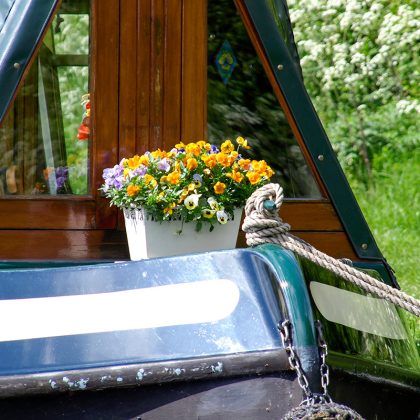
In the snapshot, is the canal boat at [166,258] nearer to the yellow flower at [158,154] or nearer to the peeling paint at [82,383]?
the peeling paint at [82,383]

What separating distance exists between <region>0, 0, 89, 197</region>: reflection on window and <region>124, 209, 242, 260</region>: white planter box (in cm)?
40

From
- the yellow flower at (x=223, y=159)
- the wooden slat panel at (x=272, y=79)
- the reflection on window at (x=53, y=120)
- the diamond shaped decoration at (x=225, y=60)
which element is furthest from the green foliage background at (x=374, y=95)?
the yellow flower at (x=223, y=159)

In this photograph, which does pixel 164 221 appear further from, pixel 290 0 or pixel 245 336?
pixel 290 0

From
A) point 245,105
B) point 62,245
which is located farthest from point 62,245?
point 245,105

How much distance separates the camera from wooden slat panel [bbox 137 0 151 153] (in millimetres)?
4141

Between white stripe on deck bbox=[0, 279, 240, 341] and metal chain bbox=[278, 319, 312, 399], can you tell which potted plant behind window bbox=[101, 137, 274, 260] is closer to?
white stripe on deck bbox=[0, 279, 240, 341]

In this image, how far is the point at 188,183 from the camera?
149 inches

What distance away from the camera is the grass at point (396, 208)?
8539mm

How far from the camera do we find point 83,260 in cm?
415

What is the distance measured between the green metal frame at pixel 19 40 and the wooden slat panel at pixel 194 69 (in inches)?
18.7

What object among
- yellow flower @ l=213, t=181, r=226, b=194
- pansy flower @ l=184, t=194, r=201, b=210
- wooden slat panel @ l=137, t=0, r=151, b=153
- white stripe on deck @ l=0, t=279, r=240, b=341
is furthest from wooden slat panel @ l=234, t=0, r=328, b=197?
white stripe on deck @ l=0, t=279, r=240, b=341

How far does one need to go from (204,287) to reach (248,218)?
1.04 feet

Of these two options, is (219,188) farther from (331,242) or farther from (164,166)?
(331,242)

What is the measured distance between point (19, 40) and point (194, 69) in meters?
0.63
